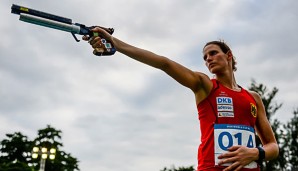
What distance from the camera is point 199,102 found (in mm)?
3744

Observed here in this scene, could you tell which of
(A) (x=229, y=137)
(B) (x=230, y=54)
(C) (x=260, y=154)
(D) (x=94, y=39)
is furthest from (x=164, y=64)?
(C) (x=260, y=154)

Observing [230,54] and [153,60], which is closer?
[153,60]

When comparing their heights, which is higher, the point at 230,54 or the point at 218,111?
the point at 230,54

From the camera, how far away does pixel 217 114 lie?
364 cm

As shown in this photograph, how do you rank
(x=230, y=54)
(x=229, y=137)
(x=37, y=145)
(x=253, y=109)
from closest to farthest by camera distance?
(x=229, y=137) < (x=253, y=109) < (x=230, y=54) < (x=37, y=145)

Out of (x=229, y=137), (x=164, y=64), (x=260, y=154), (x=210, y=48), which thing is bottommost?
(x=260, y=154)

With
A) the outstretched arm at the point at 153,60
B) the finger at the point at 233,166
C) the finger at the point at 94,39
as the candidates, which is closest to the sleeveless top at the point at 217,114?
the finger at the point at 233,166

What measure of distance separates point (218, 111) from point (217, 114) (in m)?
0.03

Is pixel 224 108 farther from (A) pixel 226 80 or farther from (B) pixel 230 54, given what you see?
(B) pixel 230 54

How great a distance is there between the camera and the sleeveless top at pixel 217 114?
3592 millimetres

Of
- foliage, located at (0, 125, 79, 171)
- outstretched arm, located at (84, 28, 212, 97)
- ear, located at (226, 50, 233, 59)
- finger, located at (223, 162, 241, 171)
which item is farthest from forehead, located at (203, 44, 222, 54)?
foliage, located at (0, 125, 79, 171)

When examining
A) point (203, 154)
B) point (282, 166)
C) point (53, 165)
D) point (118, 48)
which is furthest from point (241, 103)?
point (53, 165)

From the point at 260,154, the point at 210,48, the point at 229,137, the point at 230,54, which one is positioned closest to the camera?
the point at 229,137

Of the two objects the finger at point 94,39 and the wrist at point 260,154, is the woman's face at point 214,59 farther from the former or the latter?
the finger at point 94,39
